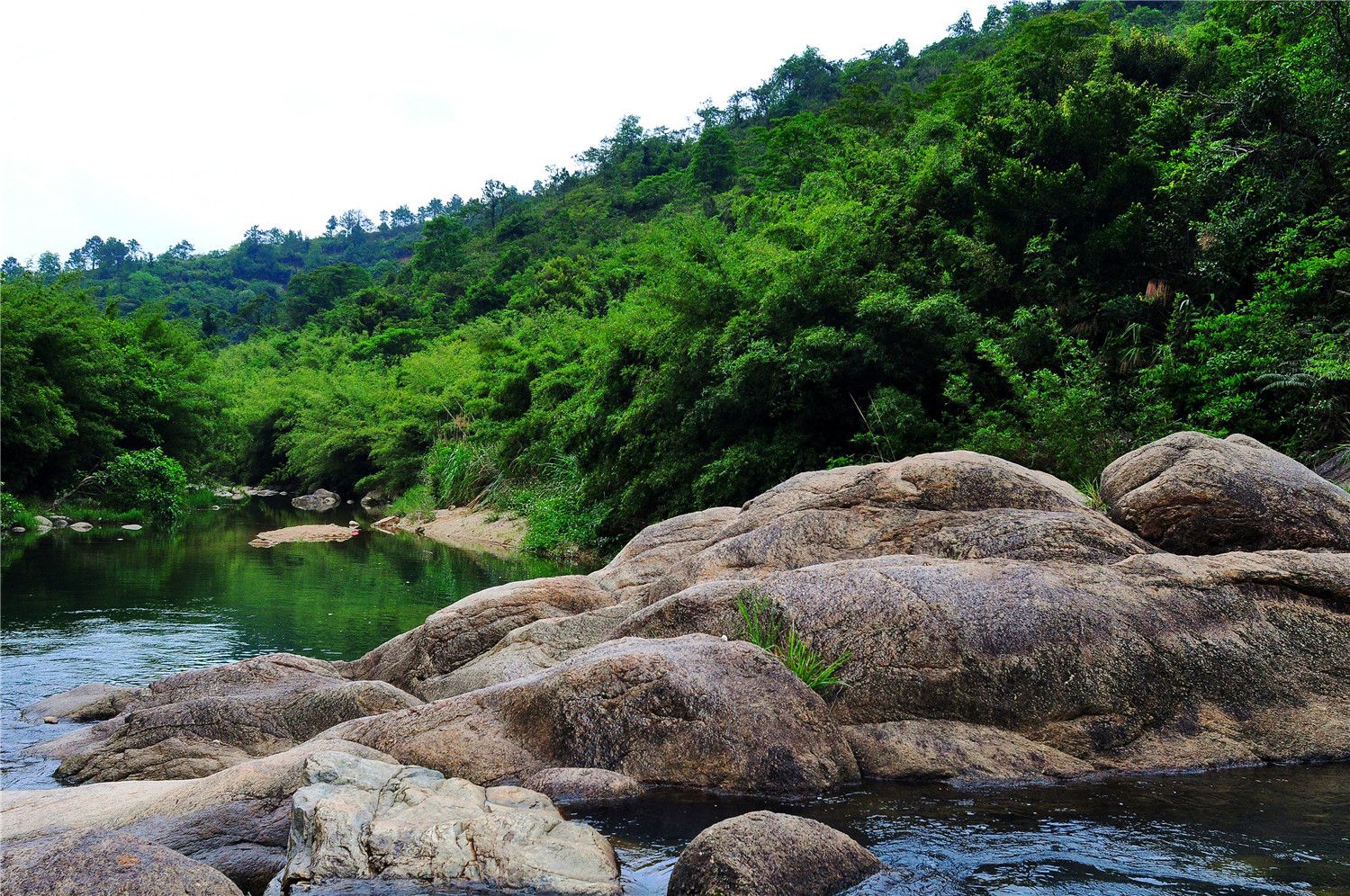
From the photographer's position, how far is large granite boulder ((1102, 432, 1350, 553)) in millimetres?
9031

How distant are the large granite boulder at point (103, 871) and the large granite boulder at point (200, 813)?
2.78 feet

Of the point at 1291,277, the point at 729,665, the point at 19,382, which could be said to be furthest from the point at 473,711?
the point at 19,382

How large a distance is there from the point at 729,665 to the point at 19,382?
1106 inches

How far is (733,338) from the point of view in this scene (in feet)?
66.2

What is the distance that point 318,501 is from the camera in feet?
145

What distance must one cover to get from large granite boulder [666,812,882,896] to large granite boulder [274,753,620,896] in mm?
561

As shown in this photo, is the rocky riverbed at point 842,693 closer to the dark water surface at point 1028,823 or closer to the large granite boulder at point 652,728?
the large granite boulder at point 652,728

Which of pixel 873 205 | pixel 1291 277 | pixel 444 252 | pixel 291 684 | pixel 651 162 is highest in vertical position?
pixel 651 162

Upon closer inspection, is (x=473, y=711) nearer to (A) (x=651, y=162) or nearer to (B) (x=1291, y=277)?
(B) (x=1291, y=277)

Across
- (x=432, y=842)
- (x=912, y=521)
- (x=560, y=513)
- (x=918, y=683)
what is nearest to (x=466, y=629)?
(x=912, y=521)

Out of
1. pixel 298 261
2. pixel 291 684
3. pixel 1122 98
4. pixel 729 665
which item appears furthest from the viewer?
pixel 298 261

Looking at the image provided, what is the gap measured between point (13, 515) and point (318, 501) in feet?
56.2

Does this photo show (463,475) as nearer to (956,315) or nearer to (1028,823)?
(956,315)

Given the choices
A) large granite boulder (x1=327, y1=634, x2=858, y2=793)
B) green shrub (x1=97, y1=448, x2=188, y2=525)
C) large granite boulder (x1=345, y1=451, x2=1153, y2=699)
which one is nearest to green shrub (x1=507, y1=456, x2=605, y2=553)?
large granite boulder (x1=345, y1=451, x2=1153, y2=699)
